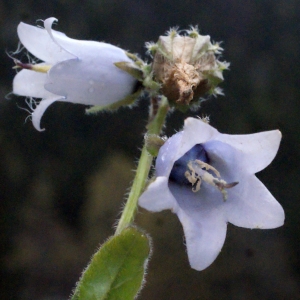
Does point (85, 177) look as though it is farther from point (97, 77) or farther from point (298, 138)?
point (97, 77)

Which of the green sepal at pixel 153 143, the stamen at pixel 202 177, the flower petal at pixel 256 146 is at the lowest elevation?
the stamen at pixel 202 177

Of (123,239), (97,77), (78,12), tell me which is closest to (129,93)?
(97,77)

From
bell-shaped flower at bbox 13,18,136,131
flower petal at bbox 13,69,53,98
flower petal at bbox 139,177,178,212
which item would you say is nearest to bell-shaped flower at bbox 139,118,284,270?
flower petal at bbox 139,177,178,212

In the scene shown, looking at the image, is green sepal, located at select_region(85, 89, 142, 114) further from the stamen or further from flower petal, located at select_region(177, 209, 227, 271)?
flower petal, located at select_region(177, 209, 227, 271)

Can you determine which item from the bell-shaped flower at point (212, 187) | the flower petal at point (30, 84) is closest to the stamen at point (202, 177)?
the bell-shaped flower at point (212, 187)

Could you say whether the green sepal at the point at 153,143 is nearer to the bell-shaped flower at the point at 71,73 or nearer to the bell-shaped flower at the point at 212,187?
the bell-shaped flower at the point at 212,187

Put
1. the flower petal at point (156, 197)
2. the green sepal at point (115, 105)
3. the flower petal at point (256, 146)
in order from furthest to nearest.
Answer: the green sepal at point (115, 105) < the flower petal at point (256, 146) < the flower petal at point (156, 197)

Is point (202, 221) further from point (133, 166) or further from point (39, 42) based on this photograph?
point (133, 166)
